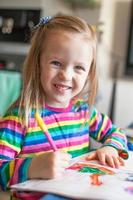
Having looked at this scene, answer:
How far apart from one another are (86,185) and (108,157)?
19 cm

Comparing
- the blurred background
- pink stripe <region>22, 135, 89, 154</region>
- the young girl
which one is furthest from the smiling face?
the blurred background

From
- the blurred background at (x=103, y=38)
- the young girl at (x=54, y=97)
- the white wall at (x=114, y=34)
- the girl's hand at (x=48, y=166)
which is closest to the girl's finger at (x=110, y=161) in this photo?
the young girl at (x=54, y=97)

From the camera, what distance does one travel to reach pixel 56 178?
1.82 ft

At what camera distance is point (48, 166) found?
562 millimetres

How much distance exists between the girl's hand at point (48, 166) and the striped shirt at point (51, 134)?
1 cm

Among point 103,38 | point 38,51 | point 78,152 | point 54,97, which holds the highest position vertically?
point 103,38

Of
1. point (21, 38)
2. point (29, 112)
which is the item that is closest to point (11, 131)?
point (29, 112)

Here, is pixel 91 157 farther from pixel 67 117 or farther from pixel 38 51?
pixel 38 51

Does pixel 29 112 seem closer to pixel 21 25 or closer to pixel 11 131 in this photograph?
pixel 11 131

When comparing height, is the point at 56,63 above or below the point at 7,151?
above

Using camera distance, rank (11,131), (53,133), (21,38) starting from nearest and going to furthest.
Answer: (11,131) < (53,133) < (21,38)

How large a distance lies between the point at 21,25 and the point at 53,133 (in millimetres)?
1850

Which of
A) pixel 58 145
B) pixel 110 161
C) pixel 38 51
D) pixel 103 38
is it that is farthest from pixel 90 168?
pixel 103 38

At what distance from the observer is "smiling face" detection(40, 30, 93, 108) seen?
0.72m
